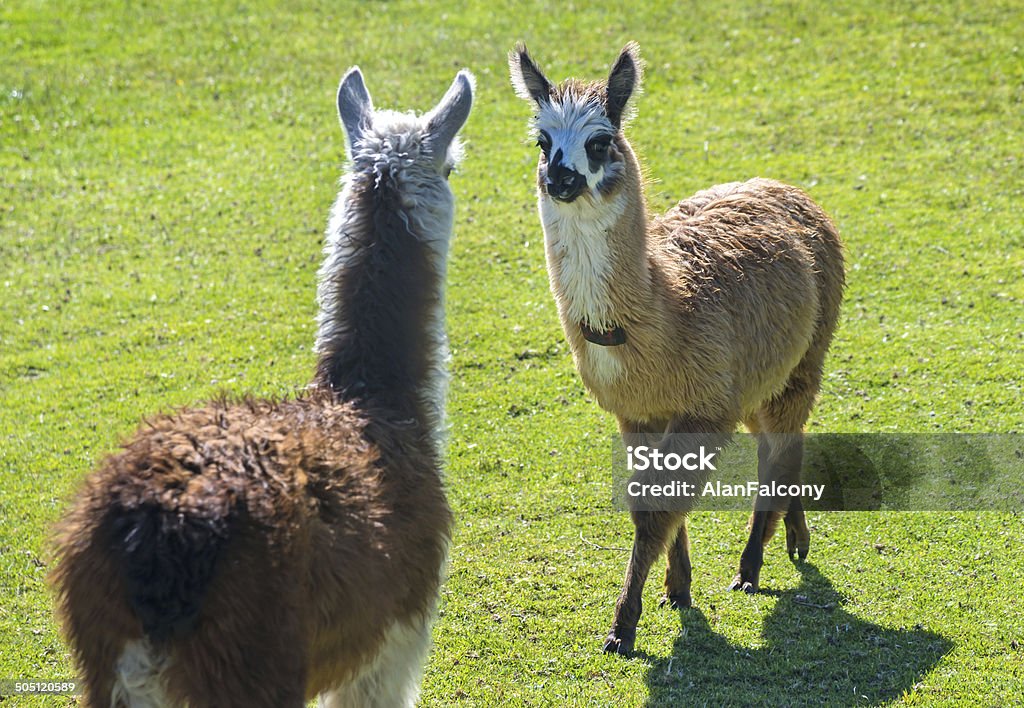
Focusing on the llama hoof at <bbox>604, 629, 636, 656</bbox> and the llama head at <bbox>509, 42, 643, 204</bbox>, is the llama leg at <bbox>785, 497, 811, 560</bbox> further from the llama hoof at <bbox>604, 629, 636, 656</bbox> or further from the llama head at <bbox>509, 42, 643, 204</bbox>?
the llama head at <bbox>509, 42, 643, 204</bbox>

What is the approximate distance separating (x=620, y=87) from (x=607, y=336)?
117cm

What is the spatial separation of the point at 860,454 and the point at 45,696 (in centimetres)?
464

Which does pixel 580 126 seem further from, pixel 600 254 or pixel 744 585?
pixel 744 585

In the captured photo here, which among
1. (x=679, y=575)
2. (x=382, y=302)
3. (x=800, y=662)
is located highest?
(x=382, y=302)

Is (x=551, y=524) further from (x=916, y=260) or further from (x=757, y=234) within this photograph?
(x=916, y=260)

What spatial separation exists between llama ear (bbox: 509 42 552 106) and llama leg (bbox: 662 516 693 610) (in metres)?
2.21

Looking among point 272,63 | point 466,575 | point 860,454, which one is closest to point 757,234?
point 860,454

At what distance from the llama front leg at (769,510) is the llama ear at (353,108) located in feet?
9.52

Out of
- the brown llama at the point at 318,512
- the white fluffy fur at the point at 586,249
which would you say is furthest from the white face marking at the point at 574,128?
the brown llama at the point at 318,512

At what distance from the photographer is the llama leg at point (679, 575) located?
18.7 feet

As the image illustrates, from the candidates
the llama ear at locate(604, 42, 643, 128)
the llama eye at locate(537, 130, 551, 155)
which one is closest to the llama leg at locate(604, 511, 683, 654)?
the llama eye at locate(537, 130, 551, 155)

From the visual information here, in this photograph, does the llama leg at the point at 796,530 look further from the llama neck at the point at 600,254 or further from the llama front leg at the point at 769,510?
the llama neck at the point at 600,254

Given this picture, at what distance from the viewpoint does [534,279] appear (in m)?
9.39

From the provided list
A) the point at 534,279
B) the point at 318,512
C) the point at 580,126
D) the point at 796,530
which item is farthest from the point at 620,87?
the point at 534,279
